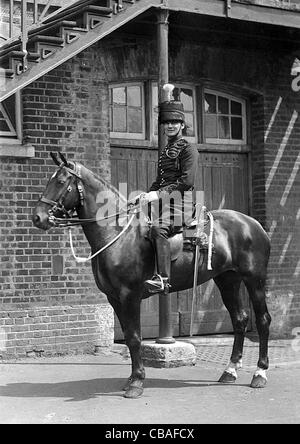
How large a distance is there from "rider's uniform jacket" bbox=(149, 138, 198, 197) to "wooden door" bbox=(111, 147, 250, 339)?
9.32 feet

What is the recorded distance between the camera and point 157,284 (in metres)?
6.98

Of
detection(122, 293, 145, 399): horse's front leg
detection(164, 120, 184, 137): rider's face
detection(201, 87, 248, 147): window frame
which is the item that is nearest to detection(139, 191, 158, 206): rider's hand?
detection(164, 120, 184, 137): rider's face

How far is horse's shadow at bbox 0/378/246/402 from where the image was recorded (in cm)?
711

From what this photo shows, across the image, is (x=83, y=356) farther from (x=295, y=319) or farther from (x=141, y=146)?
(x=295, y=319)

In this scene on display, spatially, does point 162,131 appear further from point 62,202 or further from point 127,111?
point 62,202

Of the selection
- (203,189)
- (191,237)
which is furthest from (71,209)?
(203,189)

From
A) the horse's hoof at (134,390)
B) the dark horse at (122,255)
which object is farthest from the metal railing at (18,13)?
the horse's hoof at (134,390)

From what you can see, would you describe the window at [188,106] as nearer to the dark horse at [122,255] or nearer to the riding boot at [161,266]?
the dark horse at [122,255]

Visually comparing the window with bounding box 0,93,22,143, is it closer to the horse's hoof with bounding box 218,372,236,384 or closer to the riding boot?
the riding boot

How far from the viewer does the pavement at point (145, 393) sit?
6188 millimetres

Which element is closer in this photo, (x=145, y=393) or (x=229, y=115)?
(x=145, y=393)

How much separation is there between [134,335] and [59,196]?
1.52 m

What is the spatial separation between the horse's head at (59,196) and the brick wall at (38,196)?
2.41 meters

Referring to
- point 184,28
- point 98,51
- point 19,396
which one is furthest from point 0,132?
point 19,396
